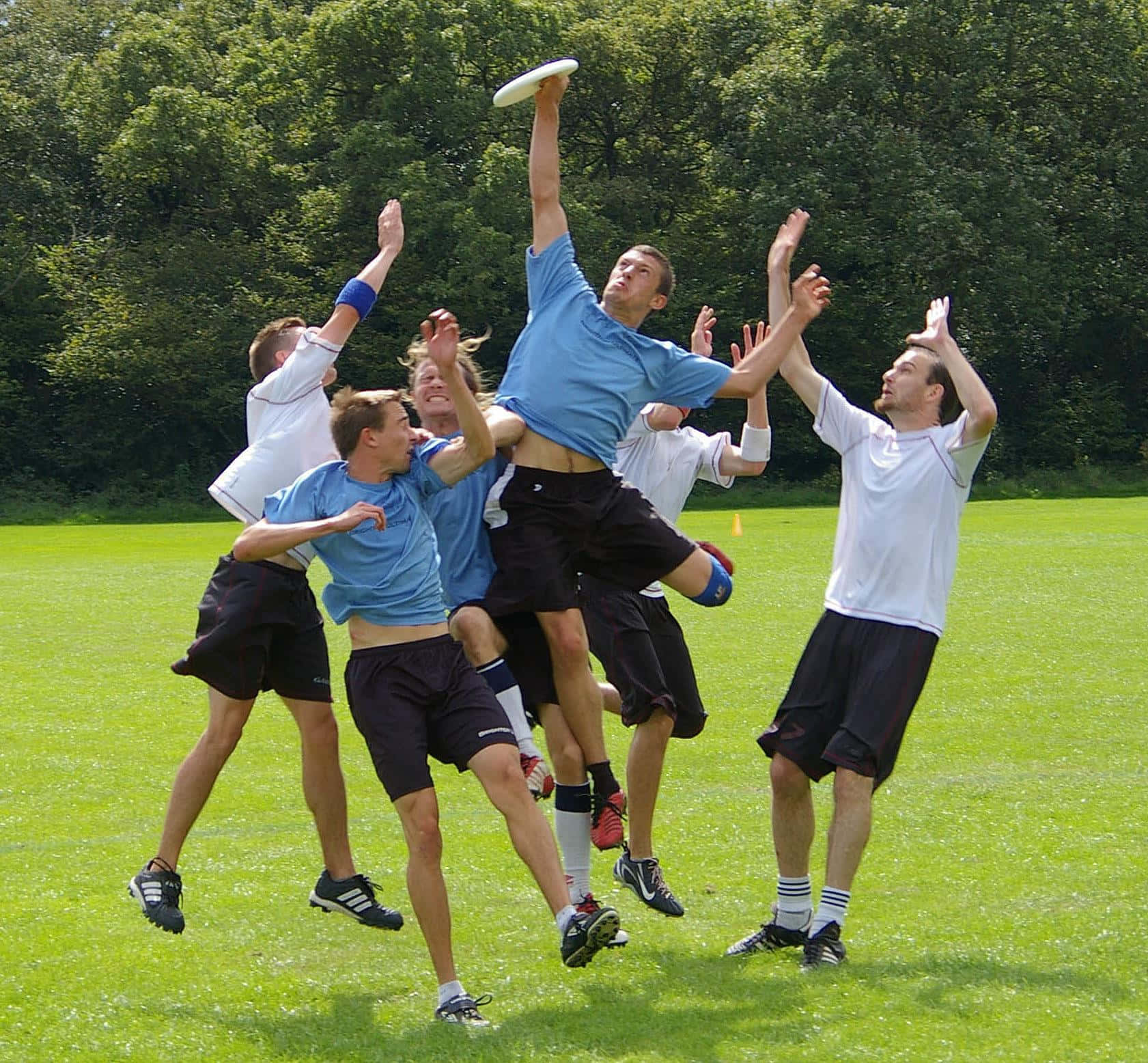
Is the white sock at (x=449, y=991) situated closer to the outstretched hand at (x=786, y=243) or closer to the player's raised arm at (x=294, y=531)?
the player's raised arm at (x=294, y=531)

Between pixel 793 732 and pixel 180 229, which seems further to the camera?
pixel 180 229

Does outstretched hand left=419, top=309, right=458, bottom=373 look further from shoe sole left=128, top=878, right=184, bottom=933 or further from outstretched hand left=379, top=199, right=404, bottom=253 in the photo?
shoe sole left=128, top=878, right=184, bottom=933

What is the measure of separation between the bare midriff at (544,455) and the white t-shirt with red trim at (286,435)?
79 cm

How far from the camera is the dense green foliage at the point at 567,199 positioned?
41.9 m

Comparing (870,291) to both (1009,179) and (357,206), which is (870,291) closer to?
(1009,179)

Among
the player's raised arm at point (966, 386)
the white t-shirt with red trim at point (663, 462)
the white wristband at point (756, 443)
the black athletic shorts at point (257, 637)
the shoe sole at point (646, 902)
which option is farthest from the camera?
the white t-shirt with red trim at point (663, 462)

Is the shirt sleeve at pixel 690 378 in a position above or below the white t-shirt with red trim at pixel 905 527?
above

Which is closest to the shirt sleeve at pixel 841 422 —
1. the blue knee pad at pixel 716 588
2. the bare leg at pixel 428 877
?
the blue knee pad at pixel 716 588

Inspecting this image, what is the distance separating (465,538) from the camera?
6.66m

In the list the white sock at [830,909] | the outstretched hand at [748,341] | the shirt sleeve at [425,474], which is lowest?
the white sock at [830,909]

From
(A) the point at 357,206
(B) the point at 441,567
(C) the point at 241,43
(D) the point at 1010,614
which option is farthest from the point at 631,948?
(C) the point at 241,43

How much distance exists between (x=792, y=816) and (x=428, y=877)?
1.55m

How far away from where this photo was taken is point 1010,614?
16219 millimetres

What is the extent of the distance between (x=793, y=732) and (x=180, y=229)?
4151 cm
